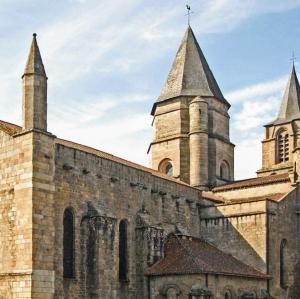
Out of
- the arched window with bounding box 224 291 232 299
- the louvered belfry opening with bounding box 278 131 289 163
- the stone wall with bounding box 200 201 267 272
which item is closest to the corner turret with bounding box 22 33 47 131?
the arched window with bounding box 224 291 232 299

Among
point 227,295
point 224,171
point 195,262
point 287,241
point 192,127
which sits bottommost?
point 227,295

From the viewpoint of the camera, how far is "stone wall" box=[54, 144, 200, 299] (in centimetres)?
2967

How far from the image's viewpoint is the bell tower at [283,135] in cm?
5566

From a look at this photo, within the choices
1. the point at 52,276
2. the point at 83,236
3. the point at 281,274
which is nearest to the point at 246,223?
the point at 281,274

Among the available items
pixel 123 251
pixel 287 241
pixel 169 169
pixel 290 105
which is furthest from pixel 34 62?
pixel 290 105

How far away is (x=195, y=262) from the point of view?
32875mm

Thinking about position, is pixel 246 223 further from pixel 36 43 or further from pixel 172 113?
pixel 36 43

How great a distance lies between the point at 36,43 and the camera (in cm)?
2766

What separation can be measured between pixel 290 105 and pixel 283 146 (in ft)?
12.1

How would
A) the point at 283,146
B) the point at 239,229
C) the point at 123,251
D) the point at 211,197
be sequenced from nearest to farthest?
→ the point at 123,251 < the point at 239,229 < the point at 211,197 < the point at 283,146

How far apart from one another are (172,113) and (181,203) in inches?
419

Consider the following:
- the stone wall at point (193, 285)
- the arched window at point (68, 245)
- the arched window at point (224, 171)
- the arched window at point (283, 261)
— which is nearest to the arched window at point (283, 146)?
the arched window at point (224, 171)

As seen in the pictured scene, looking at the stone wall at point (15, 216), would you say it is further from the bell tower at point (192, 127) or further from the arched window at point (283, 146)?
the arched window at point (283, 146)

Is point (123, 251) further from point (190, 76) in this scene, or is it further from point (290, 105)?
point (290, 105)
